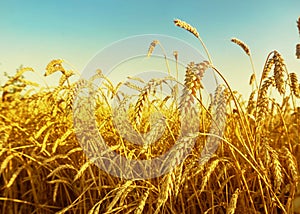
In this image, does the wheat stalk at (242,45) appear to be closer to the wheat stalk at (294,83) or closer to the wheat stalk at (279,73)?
the wheat stalk at (294,83)

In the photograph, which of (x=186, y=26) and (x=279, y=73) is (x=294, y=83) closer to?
(x=279, y=73)

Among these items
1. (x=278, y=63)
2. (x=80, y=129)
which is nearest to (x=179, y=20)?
(x=278, y=63)

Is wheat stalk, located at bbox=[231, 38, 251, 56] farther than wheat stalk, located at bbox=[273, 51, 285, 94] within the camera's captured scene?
Yes

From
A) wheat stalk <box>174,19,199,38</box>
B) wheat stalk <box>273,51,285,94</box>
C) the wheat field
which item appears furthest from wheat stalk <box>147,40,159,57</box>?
wheat stalk <box>273,51,285,94</box>

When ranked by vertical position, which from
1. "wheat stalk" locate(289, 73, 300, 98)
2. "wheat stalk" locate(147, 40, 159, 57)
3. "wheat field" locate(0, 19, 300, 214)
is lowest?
"wheat field" locate(0, 19, 300, 214)

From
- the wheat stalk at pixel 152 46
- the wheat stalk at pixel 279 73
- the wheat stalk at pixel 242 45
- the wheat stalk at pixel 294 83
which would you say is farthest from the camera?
the wheat stalk at pixel 152 46

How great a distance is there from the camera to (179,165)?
1.43 meters

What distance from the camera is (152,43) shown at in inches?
77.5

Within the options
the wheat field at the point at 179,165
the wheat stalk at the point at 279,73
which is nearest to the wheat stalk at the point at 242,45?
the wheat field at the point at 179,165

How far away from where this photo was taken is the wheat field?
3.80 ft

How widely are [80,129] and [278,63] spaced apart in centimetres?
87

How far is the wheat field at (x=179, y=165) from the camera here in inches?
45.6

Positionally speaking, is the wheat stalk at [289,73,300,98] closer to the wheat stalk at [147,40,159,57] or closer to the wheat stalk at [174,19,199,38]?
the wheat stalk at [174,19,199,38]

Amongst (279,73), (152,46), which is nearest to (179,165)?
(279,73)
